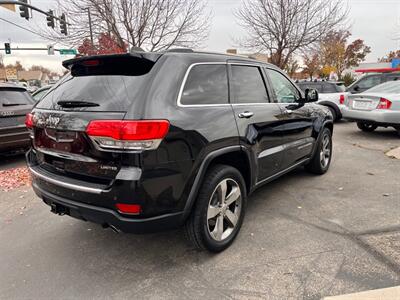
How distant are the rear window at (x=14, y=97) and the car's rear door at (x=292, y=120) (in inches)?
211

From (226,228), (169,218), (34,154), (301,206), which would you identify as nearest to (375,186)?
(301,206)

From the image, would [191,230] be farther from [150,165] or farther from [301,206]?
[301,206]

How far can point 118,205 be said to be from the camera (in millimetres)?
2330

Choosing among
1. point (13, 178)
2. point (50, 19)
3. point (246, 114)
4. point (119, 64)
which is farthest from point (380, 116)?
point (50, 19)

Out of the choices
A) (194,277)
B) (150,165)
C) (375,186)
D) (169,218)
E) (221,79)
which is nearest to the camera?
(150,165)

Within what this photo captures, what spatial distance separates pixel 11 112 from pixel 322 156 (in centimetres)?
604

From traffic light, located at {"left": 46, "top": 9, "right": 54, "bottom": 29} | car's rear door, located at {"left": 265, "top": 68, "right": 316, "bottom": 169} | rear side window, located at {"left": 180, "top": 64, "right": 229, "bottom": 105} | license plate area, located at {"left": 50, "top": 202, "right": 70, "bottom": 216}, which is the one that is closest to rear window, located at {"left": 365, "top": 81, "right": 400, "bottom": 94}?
car's rear door, located at {"left": 265, "top": 68, "right": 316, "bottom": 169}

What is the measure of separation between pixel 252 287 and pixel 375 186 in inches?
126

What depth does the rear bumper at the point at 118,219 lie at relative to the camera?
2363 mm

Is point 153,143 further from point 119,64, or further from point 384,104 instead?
point 384,104

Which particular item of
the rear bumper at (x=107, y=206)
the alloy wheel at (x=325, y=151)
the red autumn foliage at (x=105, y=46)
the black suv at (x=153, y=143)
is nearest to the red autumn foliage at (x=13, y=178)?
the black suv at (x=153, y=143)

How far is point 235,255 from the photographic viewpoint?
2984 mm

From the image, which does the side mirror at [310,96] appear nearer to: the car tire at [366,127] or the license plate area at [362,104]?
the license plate area at [362,104]

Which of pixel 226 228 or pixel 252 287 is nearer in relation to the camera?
pixel 252 287
